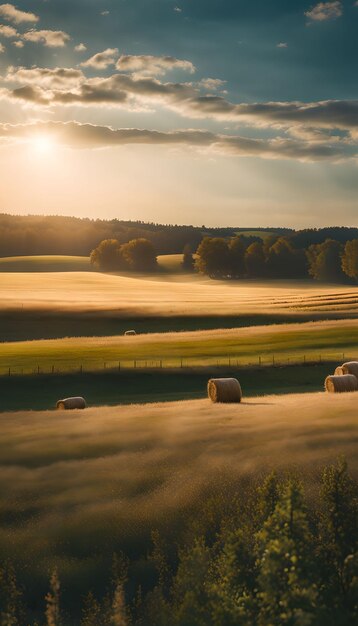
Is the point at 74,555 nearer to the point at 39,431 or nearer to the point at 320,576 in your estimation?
the point at 320,576

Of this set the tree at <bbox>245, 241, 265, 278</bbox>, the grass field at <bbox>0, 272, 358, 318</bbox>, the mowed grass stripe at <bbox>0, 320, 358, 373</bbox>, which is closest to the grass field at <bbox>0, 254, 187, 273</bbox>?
the tree at <bbox>245, 241, 265, 278</bbox>

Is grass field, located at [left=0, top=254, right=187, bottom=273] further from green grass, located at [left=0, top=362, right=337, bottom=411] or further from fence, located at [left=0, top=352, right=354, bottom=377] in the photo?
green grass, located at [left=0, top=362, right=337, bottom=411]

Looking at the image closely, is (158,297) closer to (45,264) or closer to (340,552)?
(45,264)

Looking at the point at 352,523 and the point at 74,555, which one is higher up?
the point at 352,523

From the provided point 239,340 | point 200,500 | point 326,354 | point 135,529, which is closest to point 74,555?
point 135,529

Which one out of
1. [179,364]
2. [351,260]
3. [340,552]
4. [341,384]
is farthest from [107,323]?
[351,260]
